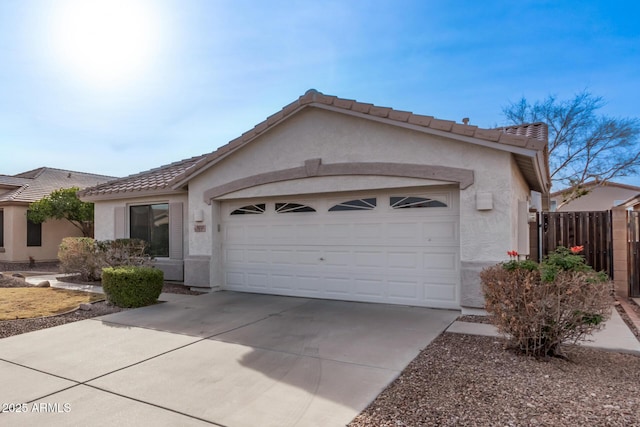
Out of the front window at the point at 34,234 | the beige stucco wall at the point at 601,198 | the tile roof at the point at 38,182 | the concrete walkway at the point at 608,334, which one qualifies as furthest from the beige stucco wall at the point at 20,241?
the beige stucco wall at the point at 601,198

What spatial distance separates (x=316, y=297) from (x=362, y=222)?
7.23 ft

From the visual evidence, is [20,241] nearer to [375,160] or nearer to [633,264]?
[375,160]

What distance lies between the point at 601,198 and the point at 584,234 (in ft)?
89.2

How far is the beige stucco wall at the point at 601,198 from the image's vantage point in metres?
31.9

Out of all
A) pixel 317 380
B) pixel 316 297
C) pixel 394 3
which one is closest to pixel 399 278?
pixel 316 297

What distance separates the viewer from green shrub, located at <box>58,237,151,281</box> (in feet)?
38.3

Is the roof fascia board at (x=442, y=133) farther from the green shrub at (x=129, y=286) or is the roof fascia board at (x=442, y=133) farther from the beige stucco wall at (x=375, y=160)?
the green shrub at (x=129, y=286)

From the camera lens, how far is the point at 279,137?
9969mm

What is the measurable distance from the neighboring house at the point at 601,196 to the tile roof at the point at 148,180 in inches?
1127

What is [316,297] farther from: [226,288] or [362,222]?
[226,288]

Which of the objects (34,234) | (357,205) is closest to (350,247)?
(357,205)

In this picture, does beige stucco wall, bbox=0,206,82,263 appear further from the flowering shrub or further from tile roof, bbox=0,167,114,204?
the flowering shrub

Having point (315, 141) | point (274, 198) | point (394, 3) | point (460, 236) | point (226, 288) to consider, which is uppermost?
point (394, 3)

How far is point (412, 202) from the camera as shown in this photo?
8656mm
